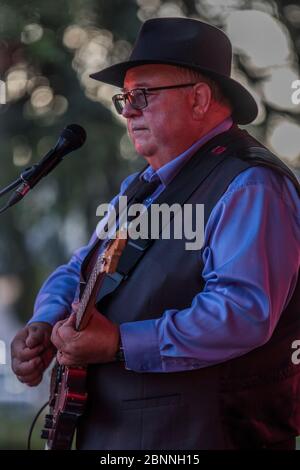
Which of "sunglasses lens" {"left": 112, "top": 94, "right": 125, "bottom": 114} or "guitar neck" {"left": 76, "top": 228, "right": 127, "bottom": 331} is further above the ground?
"sunglasses lens" {"left": 112, "top": 94, "right": 125, "bottom": 114}

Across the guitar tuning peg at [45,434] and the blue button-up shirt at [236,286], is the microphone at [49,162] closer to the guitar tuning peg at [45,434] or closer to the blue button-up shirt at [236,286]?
the blue button-up shirt at [236,286]

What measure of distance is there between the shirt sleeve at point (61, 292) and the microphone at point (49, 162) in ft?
1.36

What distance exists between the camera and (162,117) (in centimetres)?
260

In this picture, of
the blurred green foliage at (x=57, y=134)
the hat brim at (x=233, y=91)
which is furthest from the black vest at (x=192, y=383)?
the blurred green foliage at (x=57, y=134)

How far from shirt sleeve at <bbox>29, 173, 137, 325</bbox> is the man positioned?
359 millimetres

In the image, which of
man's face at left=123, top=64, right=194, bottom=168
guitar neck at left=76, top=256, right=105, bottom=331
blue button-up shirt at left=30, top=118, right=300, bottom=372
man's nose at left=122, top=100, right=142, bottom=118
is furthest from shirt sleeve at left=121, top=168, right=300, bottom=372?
man's nose at left=122, top=100, right=142, bottom=118

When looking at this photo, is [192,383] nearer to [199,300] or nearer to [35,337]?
[199,300]

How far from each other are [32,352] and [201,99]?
1.00m

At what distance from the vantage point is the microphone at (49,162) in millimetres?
2512

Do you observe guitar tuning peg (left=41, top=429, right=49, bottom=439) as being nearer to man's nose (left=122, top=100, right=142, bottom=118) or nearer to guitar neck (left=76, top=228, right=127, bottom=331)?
guitar neck (left=76, top=228, right=127, bottom=331)

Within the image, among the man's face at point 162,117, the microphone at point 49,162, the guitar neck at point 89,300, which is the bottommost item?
the guitar neck at point 89,300

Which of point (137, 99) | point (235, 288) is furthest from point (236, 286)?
point (137, 99)

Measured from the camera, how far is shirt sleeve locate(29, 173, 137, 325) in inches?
112
